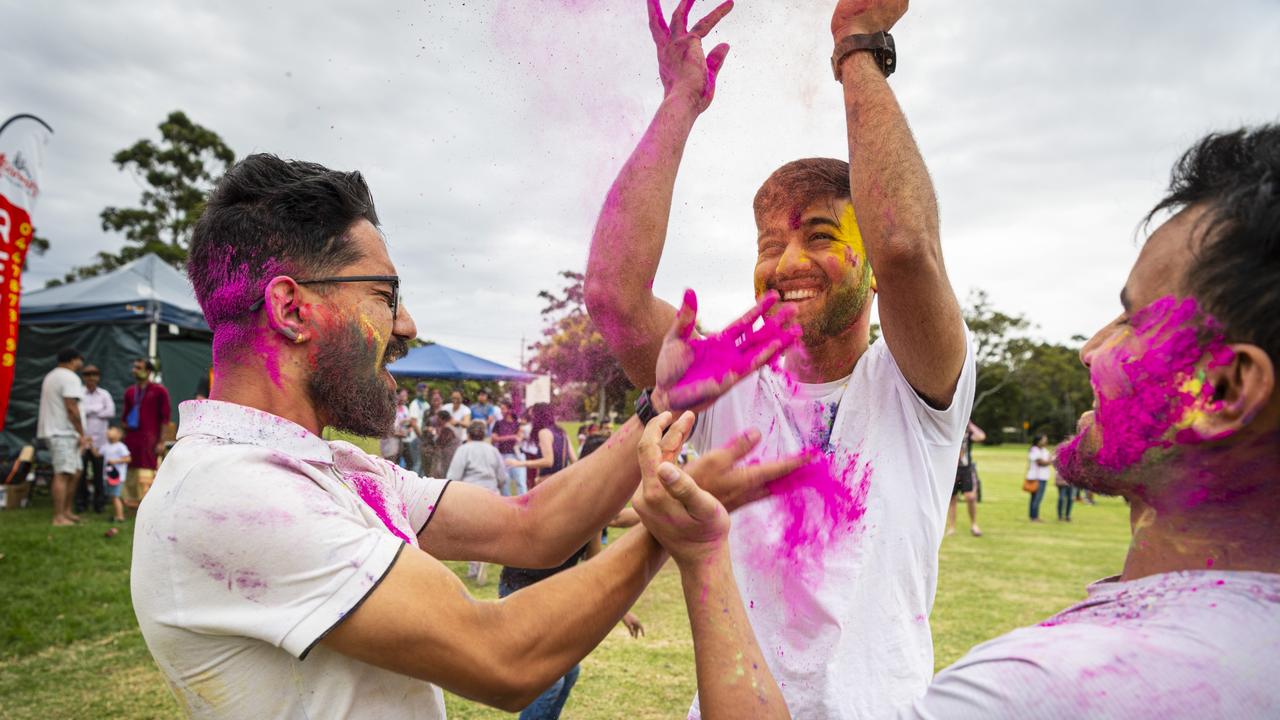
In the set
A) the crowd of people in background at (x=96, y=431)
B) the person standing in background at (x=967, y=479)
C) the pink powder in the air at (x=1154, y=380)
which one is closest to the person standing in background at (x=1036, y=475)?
the person standing in background at (x=967, y=479)

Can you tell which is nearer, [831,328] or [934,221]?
[934,221]

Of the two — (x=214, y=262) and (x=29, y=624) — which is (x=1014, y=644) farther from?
(x=29, y=624)

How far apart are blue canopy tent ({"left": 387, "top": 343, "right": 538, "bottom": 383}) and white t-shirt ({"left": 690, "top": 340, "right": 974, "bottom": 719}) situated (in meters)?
1.21

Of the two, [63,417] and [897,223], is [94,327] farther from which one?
[897,223]

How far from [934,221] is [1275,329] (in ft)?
2.35

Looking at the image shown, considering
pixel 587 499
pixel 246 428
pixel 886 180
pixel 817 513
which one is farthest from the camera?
pixel 587 499

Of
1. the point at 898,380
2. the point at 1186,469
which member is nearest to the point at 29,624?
the point at 898,380

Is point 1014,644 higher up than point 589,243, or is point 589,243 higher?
point 589,243

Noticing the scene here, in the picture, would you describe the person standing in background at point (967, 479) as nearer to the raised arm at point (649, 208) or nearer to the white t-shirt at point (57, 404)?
the raised arm at point (649, 208)

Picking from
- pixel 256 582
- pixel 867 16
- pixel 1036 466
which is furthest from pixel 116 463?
pixel 1036 466

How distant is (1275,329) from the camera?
1124mm

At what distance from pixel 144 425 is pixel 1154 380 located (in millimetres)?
13368

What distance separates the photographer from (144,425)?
11.5 m

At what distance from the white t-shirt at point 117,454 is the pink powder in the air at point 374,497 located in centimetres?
1219
